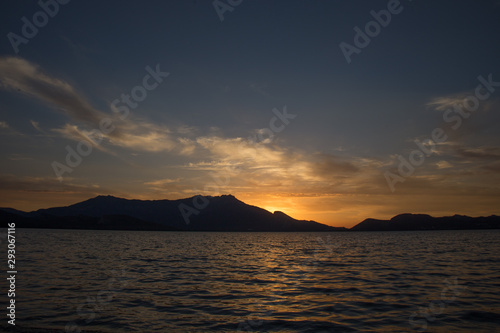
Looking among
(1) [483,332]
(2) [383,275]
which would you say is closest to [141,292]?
(1) [483,332]

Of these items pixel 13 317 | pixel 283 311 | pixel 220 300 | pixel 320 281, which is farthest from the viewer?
pixel 320 281

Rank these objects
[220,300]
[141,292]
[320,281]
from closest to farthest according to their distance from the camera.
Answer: [220,300]
[141,292]
[320,281]

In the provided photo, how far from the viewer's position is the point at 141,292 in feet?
82.1

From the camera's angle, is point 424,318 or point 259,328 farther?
point 424,318

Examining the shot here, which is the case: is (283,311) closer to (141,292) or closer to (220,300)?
(220,300)

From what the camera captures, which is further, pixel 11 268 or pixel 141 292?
pixel 11 268

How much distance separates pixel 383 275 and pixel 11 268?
128 feet

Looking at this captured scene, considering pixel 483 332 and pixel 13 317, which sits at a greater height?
pixel 13 317

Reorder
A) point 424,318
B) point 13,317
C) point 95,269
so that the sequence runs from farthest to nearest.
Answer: point 95,269 → point 424,318 → point 13,317

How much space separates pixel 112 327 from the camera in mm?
16516

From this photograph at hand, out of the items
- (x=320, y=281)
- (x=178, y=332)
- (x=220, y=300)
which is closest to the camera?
(x=178, y=332)

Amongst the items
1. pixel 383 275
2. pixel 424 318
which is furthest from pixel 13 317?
pixel 383 275

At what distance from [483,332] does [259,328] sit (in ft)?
37.2

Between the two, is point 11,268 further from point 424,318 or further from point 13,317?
point 424,318
